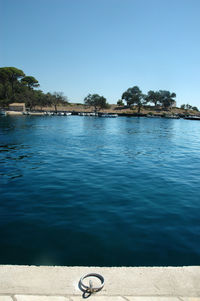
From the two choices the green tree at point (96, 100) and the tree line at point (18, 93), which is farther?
the green tree at point (96, 100)

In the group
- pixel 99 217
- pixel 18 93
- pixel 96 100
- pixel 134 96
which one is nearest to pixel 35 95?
pixel 18 93

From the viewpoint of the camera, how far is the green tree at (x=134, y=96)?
17338cm

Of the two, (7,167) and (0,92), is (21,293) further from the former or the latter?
(0,92)

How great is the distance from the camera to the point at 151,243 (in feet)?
20.6

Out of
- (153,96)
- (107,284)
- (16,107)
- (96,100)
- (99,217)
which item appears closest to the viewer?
(107,284)

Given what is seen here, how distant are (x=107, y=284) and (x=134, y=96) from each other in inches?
7052

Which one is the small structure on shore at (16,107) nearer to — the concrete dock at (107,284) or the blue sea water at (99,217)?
the blue sea water at (99,217)

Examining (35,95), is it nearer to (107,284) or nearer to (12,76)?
(12,76)

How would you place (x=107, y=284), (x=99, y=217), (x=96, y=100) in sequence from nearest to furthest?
(x=107, y=284) < (x=99, y=217) < (x=96, y=100)

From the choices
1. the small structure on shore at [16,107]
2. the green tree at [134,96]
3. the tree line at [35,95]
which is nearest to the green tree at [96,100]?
the tree line at [35,95]

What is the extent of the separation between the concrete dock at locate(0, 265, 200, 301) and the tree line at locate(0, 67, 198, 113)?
13278 centimetres

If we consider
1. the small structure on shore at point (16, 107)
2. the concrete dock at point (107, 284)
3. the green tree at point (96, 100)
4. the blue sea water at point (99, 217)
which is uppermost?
the green tree at point (96, 100)

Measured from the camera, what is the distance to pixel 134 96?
573ft

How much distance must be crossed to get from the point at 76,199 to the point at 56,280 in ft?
19.1
